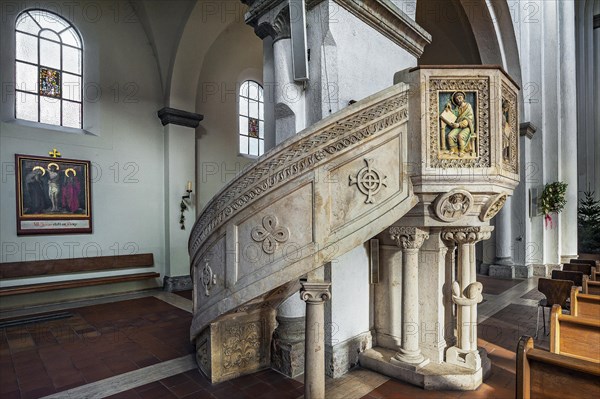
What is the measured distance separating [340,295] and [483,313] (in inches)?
136

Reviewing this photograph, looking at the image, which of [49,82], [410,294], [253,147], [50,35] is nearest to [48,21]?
[50,35]

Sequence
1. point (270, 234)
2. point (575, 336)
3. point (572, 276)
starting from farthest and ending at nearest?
1. point (572, 276)
2. point (270, 234)
3. point (575, 336)

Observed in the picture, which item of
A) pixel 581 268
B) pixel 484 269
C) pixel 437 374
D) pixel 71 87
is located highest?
pixel 71 87

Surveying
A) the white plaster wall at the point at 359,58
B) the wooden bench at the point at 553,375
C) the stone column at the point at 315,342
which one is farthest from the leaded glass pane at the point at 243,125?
the wooden bench at the point at 553,375

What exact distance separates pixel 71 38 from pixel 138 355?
263 inches

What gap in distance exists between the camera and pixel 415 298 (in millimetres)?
3285

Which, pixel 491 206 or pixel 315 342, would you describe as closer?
pixel 315 342

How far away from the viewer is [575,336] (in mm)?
2309

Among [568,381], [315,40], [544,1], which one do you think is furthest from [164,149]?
[544,1]

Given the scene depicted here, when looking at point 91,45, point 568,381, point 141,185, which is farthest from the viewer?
point 141,185

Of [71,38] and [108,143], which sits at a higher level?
[71,38]

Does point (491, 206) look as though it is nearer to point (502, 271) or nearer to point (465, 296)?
point (465, 296)

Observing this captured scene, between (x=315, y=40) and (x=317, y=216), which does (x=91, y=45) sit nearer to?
(x=315, y=40)

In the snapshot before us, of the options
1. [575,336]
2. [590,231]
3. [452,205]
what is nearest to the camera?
[575,336]
